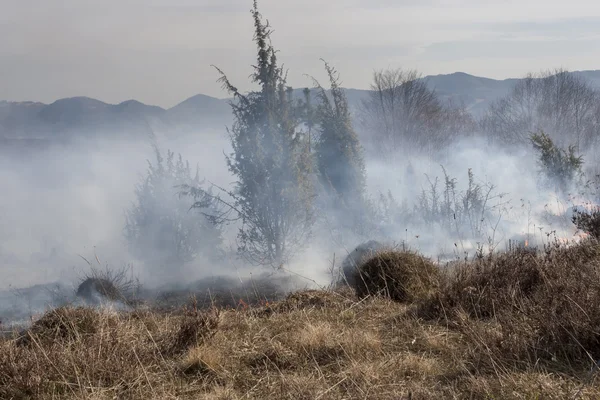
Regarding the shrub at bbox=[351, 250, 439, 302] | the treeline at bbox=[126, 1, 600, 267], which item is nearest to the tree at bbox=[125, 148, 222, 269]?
the treeline at bbox=[126, 1, 600, 267]

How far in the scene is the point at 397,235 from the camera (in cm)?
2609

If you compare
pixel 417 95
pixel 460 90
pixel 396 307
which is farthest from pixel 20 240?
pixel 460 90

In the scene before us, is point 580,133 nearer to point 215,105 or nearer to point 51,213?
point 215,105

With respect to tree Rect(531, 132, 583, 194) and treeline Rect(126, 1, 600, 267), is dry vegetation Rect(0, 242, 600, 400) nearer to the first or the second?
treeline Rect(126, 1, 600, 267)

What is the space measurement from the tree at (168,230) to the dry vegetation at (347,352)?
66.5 feet

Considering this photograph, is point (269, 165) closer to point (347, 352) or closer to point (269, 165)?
point (269, 165)

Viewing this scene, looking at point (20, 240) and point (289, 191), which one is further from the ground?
point (289, 191)

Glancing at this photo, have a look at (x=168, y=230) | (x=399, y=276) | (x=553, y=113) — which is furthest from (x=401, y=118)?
(x=399, y=276)

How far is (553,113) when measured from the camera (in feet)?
160

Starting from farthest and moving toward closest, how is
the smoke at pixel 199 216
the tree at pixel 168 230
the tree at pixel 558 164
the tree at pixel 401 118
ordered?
the tree at pixel 401 118
the tree at pixel 168 230
the tree at pixel 558 164
the smoke at pixel 199 216

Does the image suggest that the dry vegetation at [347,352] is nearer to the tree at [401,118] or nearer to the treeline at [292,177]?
the treeline at [292,177]

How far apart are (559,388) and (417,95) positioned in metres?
42.5

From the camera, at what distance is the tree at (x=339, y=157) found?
25.5 m

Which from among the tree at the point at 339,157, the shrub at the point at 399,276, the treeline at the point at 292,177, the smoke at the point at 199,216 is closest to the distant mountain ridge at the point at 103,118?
the smoke at the point at 199,216
